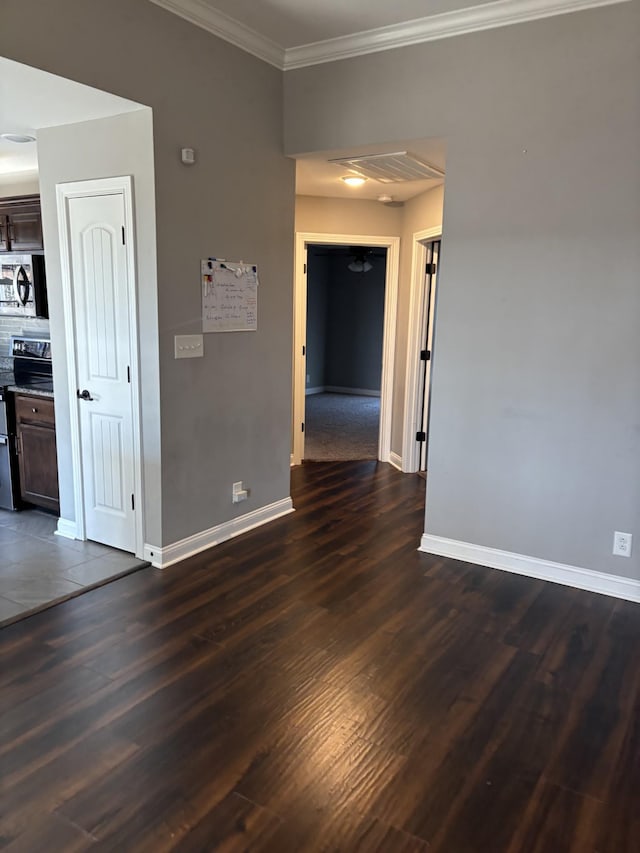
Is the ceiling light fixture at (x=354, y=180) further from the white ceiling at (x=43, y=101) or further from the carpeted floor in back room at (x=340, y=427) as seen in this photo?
the carpeted floor in back room at (x=340, y=427)

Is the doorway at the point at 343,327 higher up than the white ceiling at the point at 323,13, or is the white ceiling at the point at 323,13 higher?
the white ceiling at the point at 323,13

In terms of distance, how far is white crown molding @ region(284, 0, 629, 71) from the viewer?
3076mm

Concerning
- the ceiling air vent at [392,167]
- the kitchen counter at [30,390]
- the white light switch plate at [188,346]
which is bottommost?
the kitchen counter at [30,390]

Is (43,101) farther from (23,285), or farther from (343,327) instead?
(343,327)

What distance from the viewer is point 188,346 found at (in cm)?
349

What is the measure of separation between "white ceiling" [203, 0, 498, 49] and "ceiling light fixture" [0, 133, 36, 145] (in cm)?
140

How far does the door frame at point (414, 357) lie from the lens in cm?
554

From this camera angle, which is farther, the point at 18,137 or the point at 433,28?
the point at 18,137

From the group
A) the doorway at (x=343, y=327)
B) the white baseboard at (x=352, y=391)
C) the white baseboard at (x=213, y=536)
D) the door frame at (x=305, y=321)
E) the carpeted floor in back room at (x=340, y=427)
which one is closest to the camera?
the white baseboard at (x=213, y=536)

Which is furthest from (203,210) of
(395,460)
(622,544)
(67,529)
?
(395,460)

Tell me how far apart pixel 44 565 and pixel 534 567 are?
2.82 m

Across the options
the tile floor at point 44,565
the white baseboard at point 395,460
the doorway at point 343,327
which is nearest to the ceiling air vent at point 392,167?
the white baseboard at point 395,460

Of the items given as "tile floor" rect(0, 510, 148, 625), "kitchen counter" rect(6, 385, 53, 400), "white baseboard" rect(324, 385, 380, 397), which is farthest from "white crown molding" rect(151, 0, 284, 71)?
"white baseboard" rect(324, 385, 380, 397)

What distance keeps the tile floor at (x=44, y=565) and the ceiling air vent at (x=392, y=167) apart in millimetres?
2918
